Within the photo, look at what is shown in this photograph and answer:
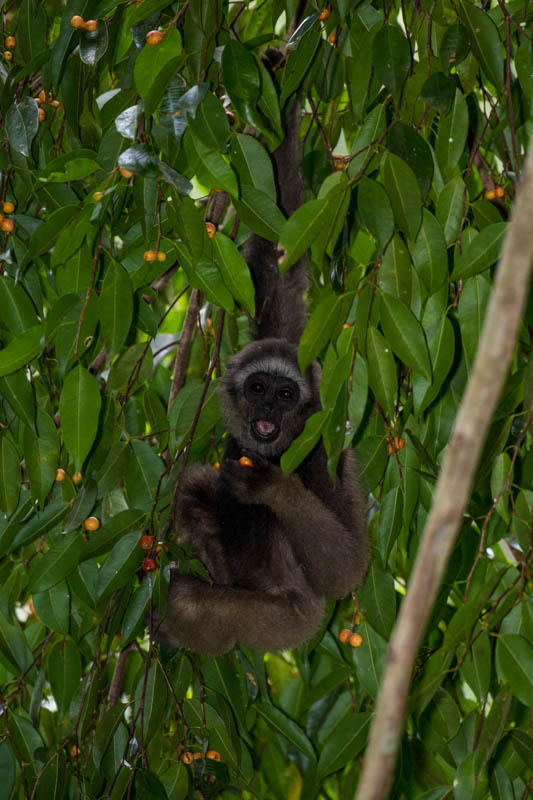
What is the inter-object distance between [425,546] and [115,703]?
2.30m

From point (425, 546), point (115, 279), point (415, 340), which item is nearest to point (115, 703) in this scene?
point (115, 279)

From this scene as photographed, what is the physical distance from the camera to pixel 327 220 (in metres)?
2.05

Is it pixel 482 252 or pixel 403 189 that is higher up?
pixel 403 189

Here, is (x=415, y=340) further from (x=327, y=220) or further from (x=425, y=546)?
(x=425, y=546)

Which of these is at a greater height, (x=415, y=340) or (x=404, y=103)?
(x=404, y=103)

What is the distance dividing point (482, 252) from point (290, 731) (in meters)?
1.61

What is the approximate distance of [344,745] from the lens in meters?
2.57

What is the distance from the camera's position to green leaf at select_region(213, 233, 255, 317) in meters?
2.27

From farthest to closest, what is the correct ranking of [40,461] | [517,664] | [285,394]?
1. [285,394]
2. [40,461]
3. [517,664]

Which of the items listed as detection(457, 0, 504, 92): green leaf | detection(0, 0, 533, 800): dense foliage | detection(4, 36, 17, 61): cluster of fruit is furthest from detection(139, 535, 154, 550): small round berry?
detection(4, 36, 17, 61): cluster of fruit

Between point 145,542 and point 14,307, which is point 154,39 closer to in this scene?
point 14,307

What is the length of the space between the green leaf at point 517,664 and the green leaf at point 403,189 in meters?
0.91

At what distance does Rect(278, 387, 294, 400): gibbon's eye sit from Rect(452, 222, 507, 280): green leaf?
1415mm

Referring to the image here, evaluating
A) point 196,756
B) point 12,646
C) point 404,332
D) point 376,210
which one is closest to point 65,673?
point 12,646
